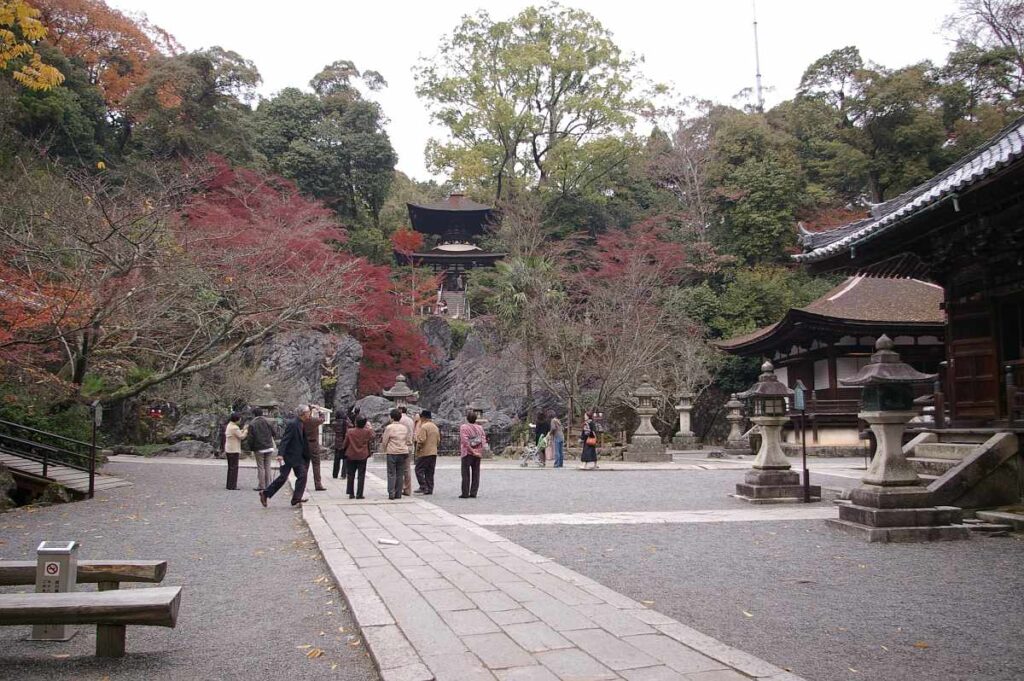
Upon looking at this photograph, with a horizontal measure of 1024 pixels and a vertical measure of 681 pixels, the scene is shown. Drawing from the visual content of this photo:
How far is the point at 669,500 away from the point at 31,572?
30.0 ft

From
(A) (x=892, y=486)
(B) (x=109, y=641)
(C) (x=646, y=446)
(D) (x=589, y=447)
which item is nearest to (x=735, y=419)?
(C) (x=646, y=446)

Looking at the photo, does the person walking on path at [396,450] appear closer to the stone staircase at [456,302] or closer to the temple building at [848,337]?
the temple building at [848,337]

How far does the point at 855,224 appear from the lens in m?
11.0

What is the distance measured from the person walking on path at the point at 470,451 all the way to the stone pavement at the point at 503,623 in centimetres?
454

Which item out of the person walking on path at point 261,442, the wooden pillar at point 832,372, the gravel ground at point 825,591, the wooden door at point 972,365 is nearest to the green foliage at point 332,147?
the wooden pillar at point 832,372

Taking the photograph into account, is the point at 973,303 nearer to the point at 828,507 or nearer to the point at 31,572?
the point at 828,507

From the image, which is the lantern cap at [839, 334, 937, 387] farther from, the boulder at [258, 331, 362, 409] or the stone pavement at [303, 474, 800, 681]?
the boulder at [258, 331, 362, 409]

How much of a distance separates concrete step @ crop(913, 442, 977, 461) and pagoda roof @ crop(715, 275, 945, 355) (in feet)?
48.3

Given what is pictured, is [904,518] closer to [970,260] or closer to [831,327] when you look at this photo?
[970,260]

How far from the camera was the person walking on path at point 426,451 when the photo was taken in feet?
38.4

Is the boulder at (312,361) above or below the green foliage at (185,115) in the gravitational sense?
below

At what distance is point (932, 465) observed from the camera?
973 centimetres

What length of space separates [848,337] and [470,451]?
18.9m

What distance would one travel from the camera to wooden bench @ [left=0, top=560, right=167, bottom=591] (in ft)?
14.9
